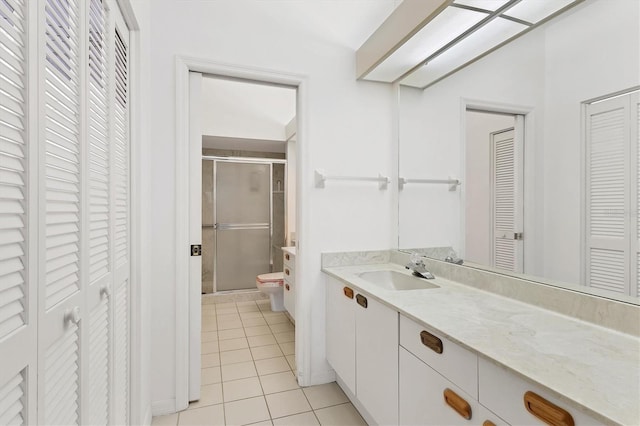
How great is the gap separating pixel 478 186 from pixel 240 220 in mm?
3431

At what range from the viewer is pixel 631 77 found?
102 cm

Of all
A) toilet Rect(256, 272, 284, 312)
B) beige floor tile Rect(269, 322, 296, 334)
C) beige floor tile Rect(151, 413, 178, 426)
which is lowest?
beige floor tile Rect(151, 413, 178, 426)

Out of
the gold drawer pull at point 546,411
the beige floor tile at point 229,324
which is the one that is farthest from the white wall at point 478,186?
the beige floor tile at point 229,324

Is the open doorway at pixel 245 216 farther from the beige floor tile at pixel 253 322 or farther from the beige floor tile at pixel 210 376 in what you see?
the beige floor tile at pixel 210 376

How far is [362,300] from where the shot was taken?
1.63 m

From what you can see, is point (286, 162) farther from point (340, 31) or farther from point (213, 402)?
point (213, 402)

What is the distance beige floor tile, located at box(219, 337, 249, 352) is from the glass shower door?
1.57 meters

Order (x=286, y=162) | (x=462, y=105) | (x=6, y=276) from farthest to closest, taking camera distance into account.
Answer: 1. (x=286, y=162)
2. (x=462, y=105)
3. (x=6, y=276)

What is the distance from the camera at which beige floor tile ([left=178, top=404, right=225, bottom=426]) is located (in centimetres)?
174

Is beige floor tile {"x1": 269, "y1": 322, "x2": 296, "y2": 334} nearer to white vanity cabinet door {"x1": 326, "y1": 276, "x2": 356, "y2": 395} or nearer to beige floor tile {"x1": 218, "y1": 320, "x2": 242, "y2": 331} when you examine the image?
beige floor tile {"x1": 218, "y1": 320, "x2": 242, "y2": 331}

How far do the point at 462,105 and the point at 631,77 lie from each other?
31.6 inches

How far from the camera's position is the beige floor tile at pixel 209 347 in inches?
102

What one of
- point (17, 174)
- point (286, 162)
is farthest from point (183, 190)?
point (286, 162)

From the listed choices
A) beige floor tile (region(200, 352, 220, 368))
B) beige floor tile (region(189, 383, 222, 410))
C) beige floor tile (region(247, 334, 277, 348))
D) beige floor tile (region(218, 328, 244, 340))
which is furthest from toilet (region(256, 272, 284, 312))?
beige floor tile (region(189, 383, 222, 410))
